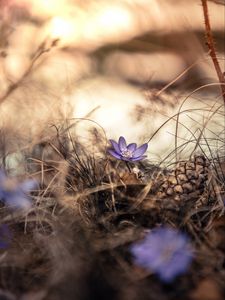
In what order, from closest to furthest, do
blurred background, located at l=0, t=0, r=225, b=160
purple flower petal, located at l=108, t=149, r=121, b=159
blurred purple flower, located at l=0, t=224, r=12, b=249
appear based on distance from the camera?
1. blurred purple flower, located at l=0, t=224, r=12, b=249
2. purple flower petal, located at l=108, t=149, r=121, b=159
3. blurred background, located at l=0, t=0, r=225, b=160

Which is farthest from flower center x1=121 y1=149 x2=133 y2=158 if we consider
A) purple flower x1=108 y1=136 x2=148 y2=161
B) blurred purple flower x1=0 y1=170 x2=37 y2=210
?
blurred purple flower x1=0 y1=170 x2=37 y2=210

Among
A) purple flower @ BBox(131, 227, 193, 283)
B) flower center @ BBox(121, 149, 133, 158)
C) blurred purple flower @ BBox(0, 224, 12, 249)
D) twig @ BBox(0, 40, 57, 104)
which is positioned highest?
twig @ BBox(0, 40, 57, 104)

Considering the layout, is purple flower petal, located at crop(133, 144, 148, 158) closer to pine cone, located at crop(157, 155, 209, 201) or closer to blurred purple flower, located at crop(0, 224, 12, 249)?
pine cone, located at crop(157, 155, 209, 201)

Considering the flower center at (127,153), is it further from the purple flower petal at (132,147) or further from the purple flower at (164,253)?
the purple flower at (164,253)

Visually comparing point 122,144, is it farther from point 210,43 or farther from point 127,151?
point 210,43

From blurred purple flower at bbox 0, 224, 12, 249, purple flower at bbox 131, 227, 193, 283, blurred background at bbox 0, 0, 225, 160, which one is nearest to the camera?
purple flower at bbox 131, 227, 193, 283

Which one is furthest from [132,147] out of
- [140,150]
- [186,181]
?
[186,181]

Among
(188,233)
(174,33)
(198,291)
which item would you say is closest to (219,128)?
(174,33)

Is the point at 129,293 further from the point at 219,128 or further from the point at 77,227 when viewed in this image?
the point at 219,128
